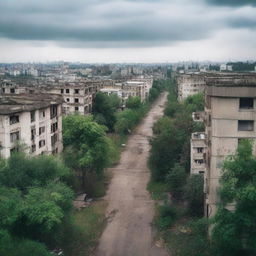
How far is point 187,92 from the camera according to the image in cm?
7806

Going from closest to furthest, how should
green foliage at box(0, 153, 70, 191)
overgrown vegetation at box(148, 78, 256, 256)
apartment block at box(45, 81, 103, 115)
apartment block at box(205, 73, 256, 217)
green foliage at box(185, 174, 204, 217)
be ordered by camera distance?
overgrown vegetation at box(148, 78, 256, 256)
apartment block at box(205, 73, 256, 217)
green foliage at box(0, 153, 70, 191)
green foliage at box(185, 174, 204, 217)
apartment block at box(45, 81, 103, 115)

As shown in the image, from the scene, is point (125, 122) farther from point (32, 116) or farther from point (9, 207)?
point (9, 207)

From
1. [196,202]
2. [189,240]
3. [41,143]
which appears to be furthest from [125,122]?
[189,240]

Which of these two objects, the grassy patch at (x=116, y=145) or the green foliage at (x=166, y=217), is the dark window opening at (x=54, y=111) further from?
the green foliage at (x=166, y=217)

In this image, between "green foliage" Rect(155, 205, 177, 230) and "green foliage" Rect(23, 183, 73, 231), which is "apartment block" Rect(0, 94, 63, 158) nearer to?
"green foliage" Rect(23, 183, 73, 231)

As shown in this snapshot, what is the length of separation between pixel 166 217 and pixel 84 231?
4.89 m

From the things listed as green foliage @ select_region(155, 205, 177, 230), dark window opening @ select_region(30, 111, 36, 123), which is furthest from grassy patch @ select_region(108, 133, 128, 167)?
green foliage @ select_region(155, 205, 177, 230)

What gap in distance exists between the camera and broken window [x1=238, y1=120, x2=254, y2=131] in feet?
62.3

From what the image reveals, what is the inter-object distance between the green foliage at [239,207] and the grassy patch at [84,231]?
7646 mm

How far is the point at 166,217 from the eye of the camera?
940 inches

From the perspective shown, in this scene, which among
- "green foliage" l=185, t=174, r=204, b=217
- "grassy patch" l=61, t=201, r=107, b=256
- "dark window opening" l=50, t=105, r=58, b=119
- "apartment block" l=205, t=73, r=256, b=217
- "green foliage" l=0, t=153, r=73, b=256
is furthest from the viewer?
"dark window opening" l=50, t=105, r=58, b=119

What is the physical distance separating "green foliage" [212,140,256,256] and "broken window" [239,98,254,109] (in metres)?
3.53

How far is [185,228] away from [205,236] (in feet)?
5.33

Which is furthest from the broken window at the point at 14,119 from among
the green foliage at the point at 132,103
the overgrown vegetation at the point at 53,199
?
the green foliage at the point at 132,103
